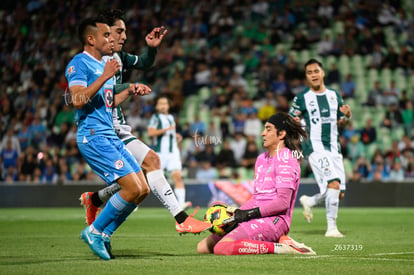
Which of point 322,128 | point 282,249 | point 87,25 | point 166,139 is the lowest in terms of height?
point 166,139

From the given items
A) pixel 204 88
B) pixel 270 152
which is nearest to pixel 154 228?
pixel 270 152

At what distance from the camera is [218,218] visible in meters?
7.23

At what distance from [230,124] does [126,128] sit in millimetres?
11658

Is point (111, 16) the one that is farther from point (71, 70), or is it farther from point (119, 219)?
point (119, 219)

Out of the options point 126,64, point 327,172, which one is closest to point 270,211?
point 126,64

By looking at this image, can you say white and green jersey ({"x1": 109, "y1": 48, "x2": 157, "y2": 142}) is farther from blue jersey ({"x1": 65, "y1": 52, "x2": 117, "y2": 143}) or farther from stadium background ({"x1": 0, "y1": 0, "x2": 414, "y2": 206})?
stadium background ({"x1": 0, "y1": 0, "x2": 414, "y2": 206})

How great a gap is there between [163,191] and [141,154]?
0.50 meters

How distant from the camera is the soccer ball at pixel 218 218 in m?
7.19

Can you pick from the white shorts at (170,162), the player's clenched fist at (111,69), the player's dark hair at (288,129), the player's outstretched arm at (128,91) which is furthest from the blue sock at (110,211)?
the white shorts at (170,162)

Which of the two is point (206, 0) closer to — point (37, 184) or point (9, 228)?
point (37, 184)

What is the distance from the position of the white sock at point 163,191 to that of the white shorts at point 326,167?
140 inches

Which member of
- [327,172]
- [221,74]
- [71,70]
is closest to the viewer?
[71,70]

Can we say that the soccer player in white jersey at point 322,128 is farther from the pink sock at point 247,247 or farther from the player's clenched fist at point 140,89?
the player's clenched fist at point 140,89

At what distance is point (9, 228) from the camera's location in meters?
11.7
